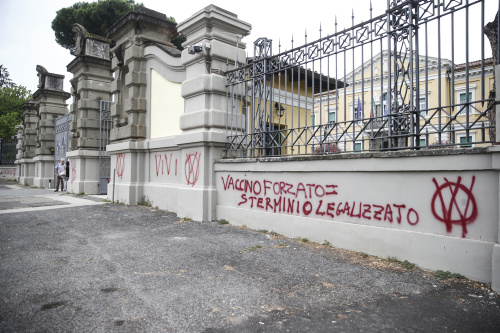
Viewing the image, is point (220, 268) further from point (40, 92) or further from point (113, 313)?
point (40, 92)

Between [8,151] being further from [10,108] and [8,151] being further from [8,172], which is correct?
[10,108]

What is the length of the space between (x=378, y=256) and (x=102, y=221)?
545cm

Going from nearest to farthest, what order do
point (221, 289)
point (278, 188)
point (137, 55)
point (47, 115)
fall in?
point (221, 289) → point (278, 188) → point (137, 55) → point (47, 115)

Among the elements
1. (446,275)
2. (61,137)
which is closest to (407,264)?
(446,275)

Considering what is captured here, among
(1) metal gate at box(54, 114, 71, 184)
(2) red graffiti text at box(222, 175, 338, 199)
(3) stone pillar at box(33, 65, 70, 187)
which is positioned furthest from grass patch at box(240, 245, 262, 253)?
(3) stone pillar at box(33, 65, 70, 187)

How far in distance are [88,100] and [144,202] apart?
18.2 ft

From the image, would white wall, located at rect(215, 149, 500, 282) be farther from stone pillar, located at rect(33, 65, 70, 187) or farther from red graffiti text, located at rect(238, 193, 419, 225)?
stone pillar, located at rect(33, 65, 70, 187)

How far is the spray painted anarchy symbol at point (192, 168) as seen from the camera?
23.3ft

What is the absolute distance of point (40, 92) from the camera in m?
16.8

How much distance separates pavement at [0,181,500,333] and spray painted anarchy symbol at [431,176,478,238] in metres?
0.61

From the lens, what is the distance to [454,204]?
3.70 meters

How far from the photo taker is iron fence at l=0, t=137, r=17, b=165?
84.9ft

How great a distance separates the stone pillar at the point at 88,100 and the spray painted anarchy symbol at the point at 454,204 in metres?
11.7

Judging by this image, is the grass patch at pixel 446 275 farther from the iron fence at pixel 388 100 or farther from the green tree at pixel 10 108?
the green tree at pixel 10 108
